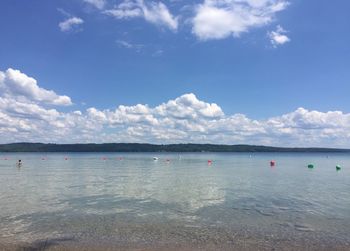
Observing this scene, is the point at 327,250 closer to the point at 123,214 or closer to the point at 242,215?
the point at 242,215

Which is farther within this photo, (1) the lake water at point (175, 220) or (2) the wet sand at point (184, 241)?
(1) the lake water at point (175, 220)

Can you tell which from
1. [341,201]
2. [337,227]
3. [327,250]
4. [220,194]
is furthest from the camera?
[220,194]

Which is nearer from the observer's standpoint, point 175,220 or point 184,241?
point 184,241

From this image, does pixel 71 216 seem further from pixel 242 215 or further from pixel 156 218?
pixel 242 215

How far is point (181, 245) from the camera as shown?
1546 centimetres

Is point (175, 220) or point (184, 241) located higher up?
point (175, 220)

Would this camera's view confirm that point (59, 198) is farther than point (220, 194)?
No

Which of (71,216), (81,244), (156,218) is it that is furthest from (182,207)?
(81,244)

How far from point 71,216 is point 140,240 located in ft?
23.2

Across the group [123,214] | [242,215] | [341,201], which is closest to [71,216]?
[123,214]

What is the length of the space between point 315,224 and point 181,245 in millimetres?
8634

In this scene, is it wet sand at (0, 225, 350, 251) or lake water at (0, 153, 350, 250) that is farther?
lake water at (0, 153, 350, 250)

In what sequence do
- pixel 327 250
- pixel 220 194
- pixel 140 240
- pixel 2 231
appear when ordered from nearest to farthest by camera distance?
pixel 327 250, pixel 140 240, pixel 2 231, pixel 220 194

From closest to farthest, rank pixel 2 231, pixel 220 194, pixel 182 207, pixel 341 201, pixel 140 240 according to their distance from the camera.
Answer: pixel 140 240 < pixel 2 231 < pixel 182 207 < pixel 341 201 < pixel 220 194
